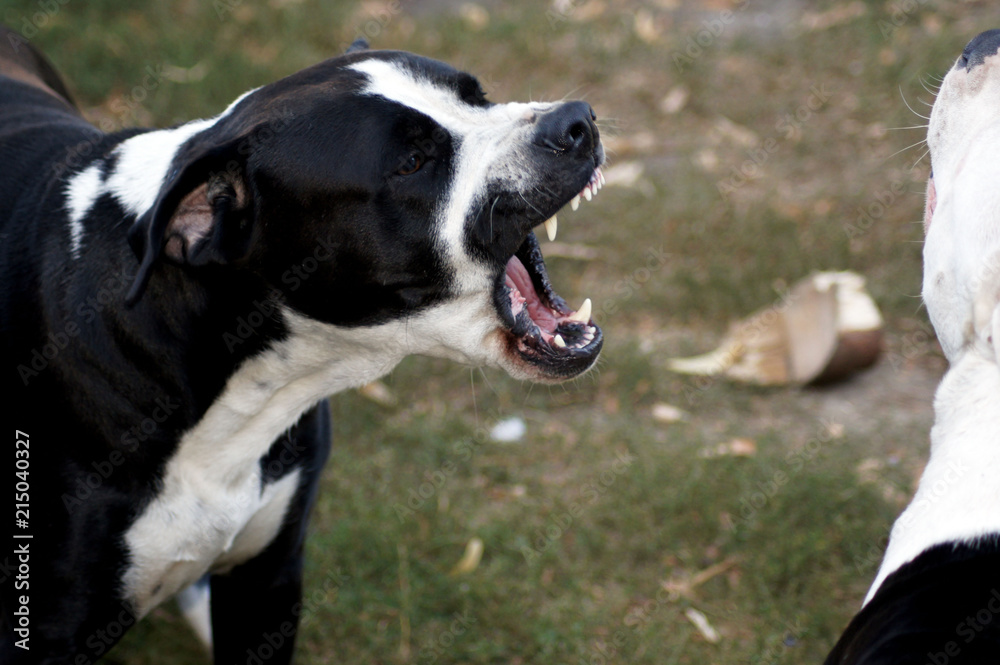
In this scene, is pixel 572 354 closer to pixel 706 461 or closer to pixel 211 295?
pixel 211 295

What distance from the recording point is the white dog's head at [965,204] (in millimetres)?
1790

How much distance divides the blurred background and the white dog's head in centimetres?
42

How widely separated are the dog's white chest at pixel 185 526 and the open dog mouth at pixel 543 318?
2.37 ft

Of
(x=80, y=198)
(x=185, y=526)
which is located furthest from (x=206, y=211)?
(x=185, y=526)

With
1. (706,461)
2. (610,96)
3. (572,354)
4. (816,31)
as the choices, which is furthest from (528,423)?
(816,31)

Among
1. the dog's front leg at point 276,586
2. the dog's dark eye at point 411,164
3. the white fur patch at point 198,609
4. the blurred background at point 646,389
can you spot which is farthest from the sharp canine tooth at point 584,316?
the white fur patch at point 198,609

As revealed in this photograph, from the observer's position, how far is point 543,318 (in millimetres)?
2438

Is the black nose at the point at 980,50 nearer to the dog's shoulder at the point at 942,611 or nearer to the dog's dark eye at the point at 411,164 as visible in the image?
the dog's shoulder at the point at 942,611

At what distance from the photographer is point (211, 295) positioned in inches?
84.4

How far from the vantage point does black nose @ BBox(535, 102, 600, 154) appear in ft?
7.21

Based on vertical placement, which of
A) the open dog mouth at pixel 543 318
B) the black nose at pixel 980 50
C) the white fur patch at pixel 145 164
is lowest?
the open dog mouth at pixel 543 318

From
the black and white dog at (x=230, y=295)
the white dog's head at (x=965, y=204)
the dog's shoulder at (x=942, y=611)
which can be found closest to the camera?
the dog's shoulder at (x=942, y=611)

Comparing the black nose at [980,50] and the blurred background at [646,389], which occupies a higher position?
the black nose at [980,50]

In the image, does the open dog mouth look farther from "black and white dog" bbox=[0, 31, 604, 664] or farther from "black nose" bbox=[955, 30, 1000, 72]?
"black nose" bbox=[955, 30, 1000, 72]
